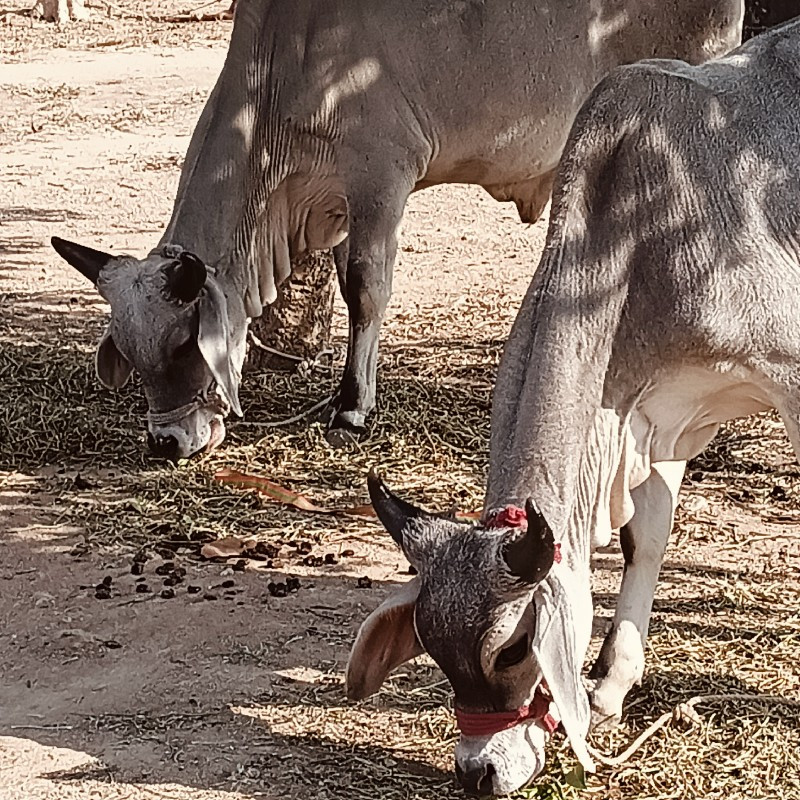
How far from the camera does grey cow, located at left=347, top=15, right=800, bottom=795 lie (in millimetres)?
3859

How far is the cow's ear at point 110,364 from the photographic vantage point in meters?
6.92

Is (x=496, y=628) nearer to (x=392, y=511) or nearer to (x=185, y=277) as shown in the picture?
(x=392, y=511)

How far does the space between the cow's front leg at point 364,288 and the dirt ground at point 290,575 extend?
0.14 metres

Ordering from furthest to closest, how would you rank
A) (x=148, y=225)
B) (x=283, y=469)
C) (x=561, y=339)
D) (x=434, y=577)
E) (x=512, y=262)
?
(x=148, y=225) < (x=512, y=262) < (x=283, y=469) < (x=561, y=339) < (x=434, y=577)

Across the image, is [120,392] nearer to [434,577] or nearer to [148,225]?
[148,225]

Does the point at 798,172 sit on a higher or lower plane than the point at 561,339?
higher

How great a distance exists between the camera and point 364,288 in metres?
7.30

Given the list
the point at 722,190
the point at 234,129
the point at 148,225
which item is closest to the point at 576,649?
the point at 722,190

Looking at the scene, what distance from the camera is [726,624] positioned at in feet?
18.0

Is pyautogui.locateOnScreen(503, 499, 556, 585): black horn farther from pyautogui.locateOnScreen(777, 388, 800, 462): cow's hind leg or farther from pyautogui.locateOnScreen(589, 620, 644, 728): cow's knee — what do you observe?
pyautogui.locateOnScreen(589, 620, 644, 728): cow's knee

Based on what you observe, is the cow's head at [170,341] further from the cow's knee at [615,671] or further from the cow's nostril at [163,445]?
the cow's knee at [615,671]

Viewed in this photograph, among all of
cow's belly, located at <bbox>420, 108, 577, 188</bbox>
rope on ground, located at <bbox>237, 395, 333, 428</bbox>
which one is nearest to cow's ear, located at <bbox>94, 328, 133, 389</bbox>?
rope on ground, located at <bbox>237, 395, 333, 428</bbox>

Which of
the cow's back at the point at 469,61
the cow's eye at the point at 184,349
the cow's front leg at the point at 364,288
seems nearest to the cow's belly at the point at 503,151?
the cow's back at the point at 469,61

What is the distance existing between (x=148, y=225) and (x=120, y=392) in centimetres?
283
